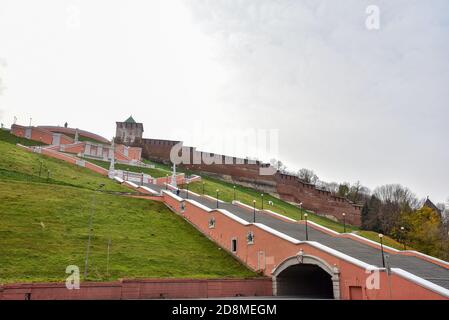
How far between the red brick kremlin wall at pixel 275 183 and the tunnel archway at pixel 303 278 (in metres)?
48.8

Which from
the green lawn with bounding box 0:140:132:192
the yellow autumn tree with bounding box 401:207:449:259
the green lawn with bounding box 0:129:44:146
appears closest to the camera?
the green lawn with bounding box 0:140:132:192

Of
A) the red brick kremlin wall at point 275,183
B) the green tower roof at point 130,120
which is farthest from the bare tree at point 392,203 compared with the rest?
the green tower roof at point 130,120

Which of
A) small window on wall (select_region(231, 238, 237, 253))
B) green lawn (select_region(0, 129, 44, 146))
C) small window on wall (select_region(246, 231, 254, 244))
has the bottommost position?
small window on wall (select_region(231, 238, 237, 253))

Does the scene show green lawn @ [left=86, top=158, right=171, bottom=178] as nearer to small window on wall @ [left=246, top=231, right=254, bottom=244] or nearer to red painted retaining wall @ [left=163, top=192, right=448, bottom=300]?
red painted retaining wall @ [left=163, top=192, right=448, bottom=300]

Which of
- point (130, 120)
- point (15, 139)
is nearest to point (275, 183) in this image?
point (130, 120)

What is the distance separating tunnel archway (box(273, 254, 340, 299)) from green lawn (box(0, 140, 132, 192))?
1923 cm

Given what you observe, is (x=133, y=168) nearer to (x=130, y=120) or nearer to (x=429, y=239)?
(x=130, y=120)

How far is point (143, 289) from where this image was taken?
15914 mm

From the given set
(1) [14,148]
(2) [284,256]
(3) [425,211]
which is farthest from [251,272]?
(3) [425,211]

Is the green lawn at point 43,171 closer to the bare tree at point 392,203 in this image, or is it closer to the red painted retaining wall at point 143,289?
the red painted retaining wall at point 143,289

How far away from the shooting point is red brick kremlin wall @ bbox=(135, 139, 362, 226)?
235 feet

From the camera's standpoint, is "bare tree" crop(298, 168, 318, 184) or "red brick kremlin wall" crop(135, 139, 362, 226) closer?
"red brick kremlin wall" crop(135, 139, 362, 226)

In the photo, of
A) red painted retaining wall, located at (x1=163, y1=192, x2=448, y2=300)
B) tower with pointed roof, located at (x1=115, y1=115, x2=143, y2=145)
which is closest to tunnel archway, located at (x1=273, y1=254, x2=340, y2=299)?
red painted retaining wall, located at (x1=163, y1=192, x2=448, y2=300)

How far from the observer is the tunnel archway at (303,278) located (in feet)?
63.3
